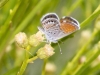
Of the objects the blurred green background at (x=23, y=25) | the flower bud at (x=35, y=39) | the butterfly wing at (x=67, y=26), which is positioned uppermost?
the blurred green background at (x=23, y=25)

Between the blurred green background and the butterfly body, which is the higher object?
the blurred green background

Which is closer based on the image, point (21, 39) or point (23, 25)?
point (21, 39)

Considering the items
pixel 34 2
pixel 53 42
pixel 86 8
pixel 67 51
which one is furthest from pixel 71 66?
pixel 67 51

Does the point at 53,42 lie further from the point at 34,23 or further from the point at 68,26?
the point at 34,23

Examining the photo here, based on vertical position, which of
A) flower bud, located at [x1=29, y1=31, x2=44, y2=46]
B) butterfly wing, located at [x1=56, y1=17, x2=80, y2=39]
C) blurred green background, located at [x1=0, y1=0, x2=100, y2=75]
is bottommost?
flower bud, located at [x1=29, y1=31, x2=44, y2=46]

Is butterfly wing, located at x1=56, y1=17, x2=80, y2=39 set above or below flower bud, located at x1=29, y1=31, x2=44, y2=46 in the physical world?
above
